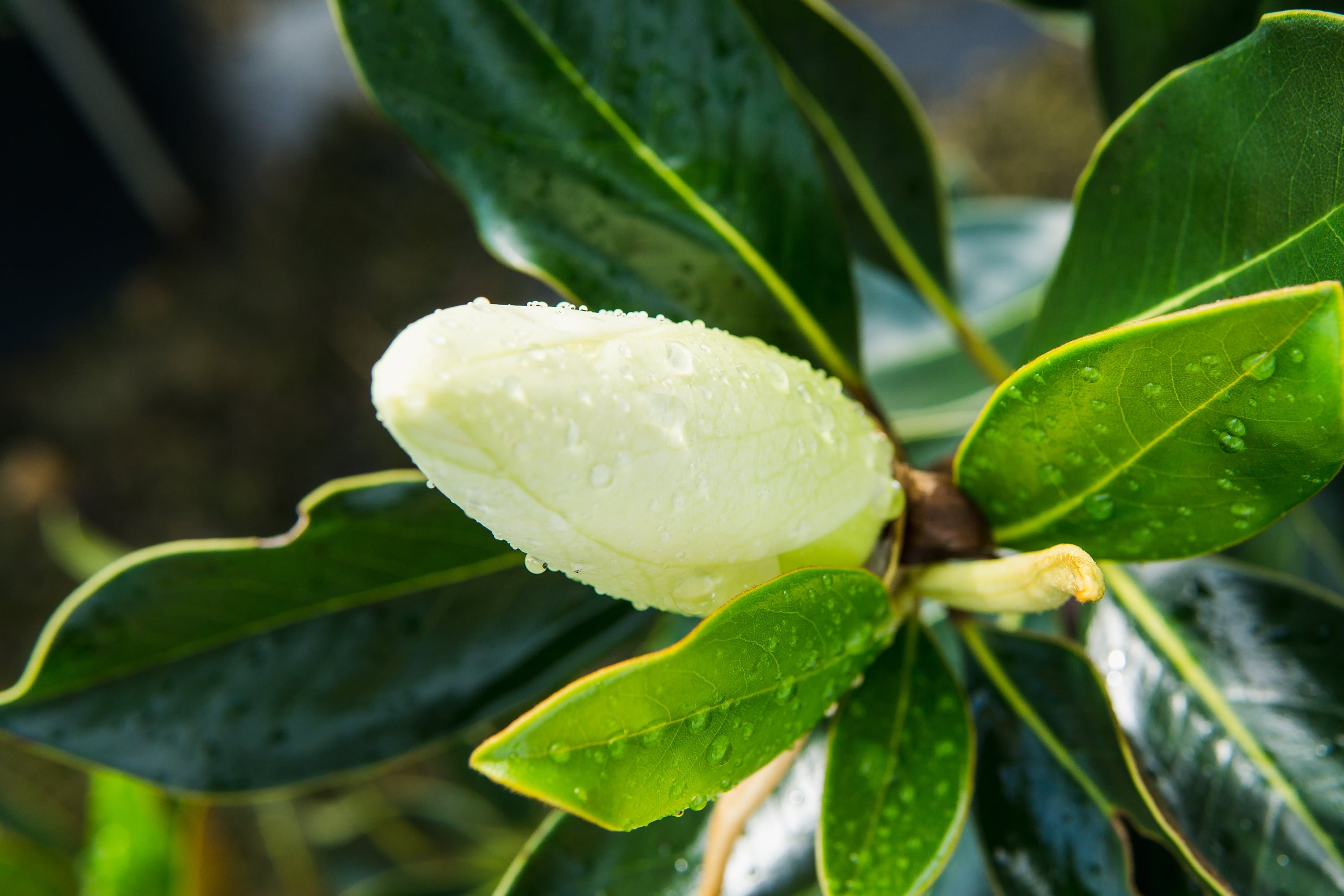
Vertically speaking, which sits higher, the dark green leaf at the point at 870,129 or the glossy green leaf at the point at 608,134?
the glossy green leaf at the point at 608,134

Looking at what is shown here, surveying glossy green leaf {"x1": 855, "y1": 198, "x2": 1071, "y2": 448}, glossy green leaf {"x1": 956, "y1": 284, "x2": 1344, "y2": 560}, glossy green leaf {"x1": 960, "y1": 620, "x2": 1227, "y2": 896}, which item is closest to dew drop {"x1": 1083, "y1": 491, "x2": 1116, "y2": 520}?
glossy green leaf {"x1": 956, "y1": 284, "x2": 1344, "y2": 560}

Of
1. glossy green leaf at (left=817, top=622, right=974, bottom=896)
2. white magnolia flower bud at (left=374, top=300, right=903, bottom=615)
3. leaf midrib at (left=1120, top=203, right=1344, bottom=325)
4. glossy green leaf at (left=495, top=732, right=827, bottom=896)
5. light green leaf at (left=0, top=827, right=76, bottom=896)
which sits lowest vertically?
light green leaf at (left=0, top=827, right=76, bottom=896)

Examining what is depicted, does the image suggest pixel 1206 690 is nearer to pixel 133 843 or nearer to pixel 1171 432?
pixel 1171 432

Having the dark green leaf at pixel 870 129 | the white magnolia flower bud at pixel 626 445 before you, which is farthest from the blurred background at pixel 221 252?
the white magnolia flower bud at pixel 626 445

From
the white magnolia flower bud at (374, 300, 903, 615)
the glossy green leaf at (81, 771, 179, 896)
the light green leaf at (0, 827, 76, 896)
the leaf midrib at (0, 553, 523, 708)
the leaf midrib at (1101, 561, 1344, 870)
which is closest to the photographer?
the white magnolia flower bud at (374, 300, 903, 615)

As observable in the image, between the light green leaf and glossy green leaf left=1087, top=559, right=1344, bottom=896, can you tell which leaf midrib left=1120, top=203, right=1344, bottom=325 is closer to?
glossy green leaf left=1087, top=559, right=1344, bottom=896

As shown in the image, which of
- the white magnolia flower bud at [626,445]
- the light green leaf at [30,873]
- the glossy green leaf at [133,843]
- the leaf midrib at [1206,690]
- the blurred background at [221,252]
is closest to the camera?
the white magnolia flower bud at [626,445]

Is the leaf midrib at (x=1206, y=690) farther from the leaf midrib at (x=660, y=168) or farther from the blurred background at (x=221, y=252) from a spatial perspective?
the blurred background at (x=221, y=252)
